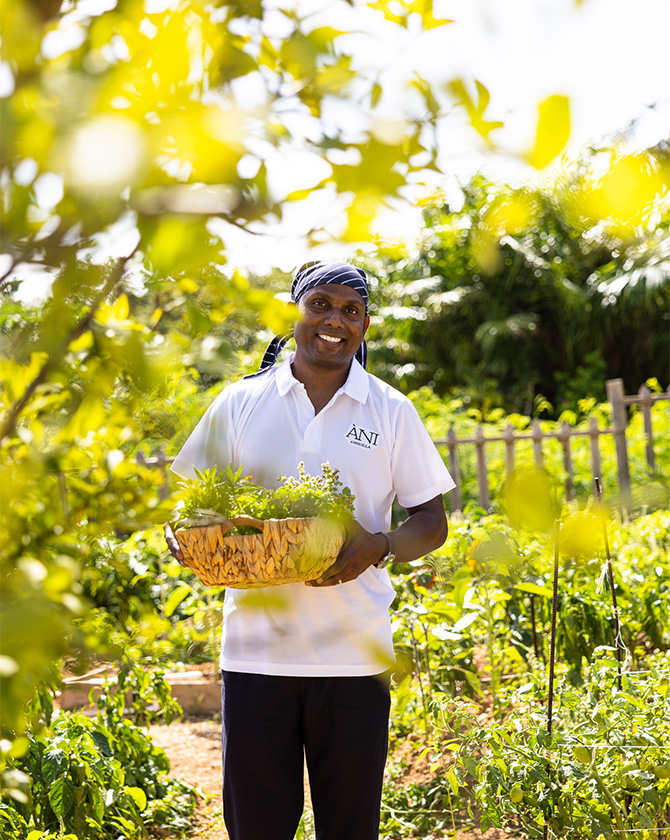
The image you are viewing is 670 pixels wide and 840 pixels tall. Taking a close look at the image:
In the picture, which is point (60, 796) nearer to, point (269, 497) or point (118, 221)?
point (269, 497)

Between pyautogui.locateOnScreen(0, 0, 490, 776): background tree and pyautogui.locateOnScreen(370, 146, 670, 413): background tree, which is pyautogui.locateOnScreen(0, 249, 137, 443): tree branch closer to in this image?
pyautogui.locateOnScreen(0, 0, 490, 776): background tree

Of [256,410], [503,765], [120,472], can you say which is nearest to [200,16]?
[120,472]

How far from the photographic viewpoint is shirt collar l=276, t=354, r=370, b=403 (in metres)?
1.97

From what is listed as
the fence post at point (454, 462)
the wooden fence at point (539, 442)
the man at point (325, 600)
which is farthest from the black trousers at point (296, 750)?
the fence post at point (454, 462)

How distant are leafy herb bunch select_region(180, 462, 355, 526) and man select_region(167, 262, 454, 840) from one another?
0.07 meters

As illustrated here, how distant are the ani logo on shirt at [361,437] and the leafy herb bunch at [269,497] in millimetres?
160

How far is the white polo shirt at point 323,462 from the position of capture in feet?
5.91

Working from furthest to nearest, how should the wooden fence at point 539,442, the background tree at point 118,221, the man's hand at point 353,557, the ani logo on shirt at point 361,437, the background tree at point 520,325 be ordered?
the background tree at point 520,325 < the wooden fence at point 539,442 < the ani logo on shirt at point 361,437 < the man's hand at point 353,557 < the background tree at point 118,221

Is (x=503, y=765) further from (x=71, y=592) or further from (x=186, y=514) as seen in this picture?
(x=71, y=592)

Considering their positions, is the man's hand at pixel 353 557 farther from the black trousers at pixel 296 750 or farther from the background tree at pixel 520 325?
the background tree at pixel 520 325

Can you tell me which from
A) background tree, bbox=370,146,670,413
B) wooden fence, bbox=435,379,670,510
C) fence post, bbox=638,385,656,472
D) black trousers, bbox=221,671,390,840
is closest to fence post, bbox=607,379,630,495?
wooden fence, bbox=435,379,670,510

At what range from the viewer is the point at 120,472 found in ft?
2.54

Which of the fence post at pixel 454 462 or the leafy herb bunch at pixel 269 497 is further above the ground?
the fence post at pixel 454 462

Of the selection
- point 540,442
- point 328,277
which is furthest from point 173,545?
point 540,442
